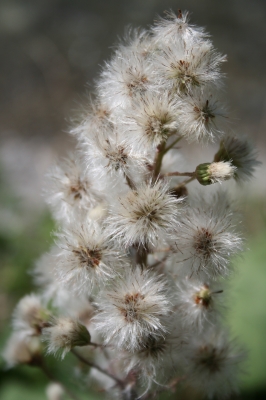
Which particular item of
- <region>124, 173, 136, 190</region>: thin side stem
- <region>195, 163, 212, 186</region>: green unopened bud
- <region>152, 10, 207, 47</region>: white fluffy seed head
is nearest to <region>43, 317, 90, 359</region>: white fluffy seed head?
<region>124, 173, 136, 190</region>: thin side stem

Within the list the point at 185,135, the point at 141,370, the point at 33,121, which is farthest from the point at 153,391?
the point at 33,121

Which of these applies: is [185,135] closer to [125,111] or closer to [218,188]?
[125,111]

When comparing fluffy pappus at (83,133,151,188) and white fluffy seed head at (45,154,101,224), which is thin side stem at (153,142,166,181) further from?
white fluffy seed head at (45,154,101,224)

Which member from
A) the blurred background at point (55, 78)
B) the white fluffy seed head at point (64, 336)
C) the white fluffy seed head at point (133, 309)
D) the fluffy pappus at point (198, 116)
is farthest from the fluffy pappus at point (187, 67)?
the blurred background at point (55, 78)

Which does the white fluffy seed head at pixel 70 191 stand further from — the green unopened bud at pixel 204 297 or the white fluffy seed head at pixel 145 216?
the green unopened bud at pixel 204 297

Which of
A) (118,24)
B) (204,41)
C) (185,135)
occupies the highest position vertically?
(118,24)

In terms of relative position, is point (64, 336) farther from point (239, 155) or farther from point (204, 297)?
point (239, 155)
